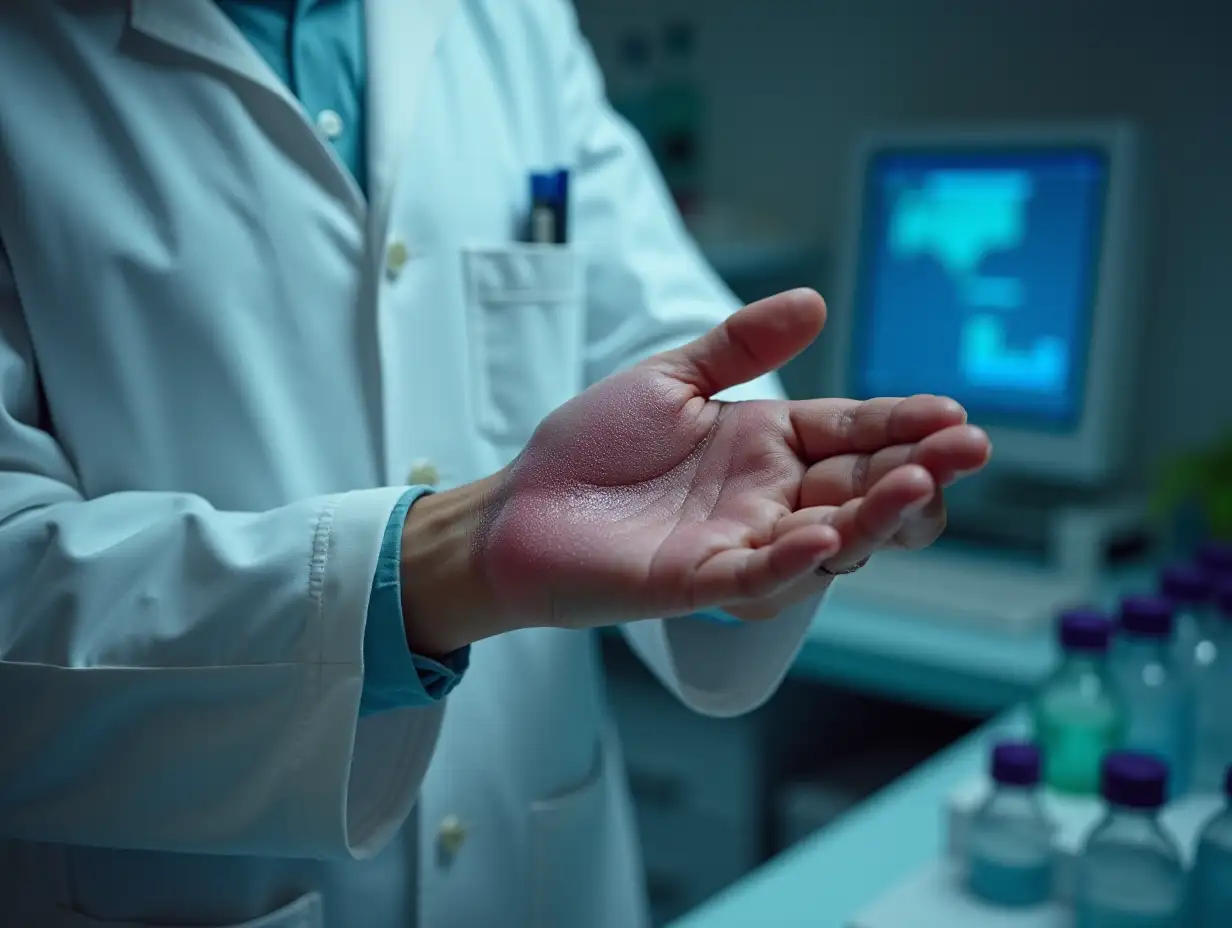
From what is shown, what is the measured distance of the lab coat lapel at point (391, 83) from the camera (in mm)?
856

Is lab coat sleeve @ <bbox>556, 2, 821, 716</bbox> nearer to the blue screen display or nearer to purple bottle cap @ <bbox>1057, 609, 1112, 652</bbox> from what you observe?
purple bottle cap @ <bbox>1057, 609, 1112, 652</bbox>

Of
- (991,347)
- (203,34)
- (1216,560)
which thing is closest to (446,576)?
(203,34)

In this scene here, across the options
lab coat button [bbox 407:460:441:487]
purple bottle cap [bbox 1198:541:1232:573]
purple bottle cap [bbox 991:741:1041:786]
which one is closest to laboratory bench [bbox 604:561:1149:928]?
purple bottle cap [bbox 1198:541:1232:573]

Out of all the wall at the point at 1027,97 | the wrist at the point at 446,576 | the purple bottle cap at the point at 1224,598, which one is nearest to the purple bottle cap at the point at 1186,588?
the purple bottle cap at the point at 1224,598

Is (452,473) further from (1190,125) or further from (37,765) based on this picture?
(1190,125)

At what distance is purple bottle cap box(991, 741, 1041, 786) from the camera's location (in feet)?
2.83

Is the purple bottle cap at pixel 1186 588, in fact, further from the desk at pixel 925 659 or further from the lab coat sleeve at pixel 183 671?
the lab coat sleeve at pixel 183 671

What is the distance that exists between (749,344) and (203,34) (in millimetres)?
436

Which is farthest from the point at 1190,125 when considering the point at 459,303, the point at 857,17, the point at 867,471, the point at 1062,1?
the point at 867,471

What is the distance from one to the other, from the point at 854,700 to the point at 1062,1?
3.99 ft

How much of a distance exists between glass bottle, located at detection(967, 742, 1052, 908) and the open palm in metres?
0.28

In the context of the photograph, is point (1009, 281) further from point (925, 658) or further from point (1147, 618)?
point (1147, 618)

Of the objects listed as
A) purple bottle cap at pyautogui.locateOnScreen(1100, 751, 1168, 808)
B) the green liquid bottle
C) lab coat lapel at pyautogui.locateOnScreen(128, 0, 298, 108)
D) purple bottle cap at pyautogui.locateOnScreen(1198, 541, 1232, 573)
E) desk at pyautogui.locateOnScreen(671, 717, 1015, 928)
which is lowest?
desk at pyautogui.locateOnScreen(671, 717, 1015, 928)

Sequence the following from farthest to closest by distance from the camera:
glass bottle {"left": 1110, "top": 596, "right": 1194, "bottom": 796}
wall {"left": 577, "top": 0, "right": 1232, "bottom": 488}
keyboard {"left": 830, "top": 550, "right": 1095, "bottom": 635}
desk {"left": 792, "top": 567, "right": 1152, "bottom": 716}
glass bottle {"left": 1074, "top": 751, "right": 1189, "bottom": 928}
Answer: wall {"left": 577, "top": 0, "right": 1232, "bottom": 488} → keyboard {"left": 830, "top": 550, "right": 1095, "bottom": 635} → desk {"left": 792, "top": 567, "right": 1152, "bottom": 716} → glass bottle {"left": 1110, "top": 596, "right": 1194, "bottom": 796} → glass bottle {"left": 1074, "top": 751, "right": 1189, "bottom": 928}
